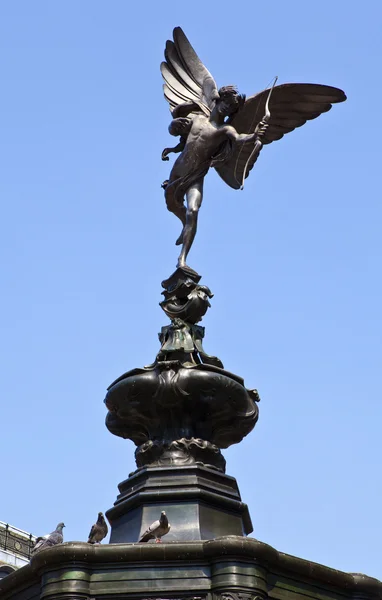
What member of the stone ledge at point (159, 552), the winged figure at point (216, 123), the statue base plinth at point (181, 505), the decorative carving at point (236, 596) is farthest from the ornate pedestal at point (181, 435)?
the winged figure at point (216, 123)

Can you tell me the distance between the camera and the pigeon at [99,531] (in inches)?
489

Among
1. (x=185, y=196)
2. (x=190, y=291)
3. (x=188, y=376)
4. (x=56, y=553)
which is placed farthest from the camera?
(x=185, y=196)

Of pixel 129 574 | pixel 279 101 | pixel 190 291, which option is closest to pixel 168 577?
pixel 129 574

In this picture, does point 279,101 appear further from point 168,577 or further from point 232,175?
point 168,577

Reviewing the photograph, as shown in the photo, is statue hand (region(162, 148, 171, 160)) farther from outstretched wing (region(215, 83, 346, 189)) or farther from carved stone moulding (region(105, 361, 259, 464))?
carved stone moulding (region(105, 361, 259, 464))

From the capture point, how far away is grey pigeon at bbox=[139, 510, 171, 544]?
473 inches

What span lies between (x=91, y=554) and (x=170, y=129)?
20.7 ft

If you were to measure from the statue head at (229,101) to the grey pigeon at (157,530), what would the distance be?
562 cm

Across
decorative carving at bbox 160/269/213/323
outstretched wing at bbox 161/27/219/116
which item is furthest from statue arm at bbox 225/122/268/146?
decorative carving at bbox 160/269/213/323

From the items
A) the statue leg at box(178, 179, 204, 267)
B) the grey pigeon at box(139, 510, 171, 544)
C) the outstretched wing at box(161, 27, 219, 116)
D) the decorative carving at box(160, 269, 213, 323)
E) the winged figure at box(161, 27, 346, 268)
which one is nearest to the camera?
the grey pigeon at box(139, 510, 171, 544)

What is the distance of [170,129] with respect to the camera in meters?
16.0

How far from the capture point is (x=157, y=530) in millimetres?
12023

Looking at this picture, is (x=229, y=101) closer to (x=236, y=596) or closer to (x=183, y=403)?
(x=183, y=403)

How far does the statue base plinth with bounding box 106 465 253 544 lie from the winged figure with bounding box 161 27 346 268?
270 cm
